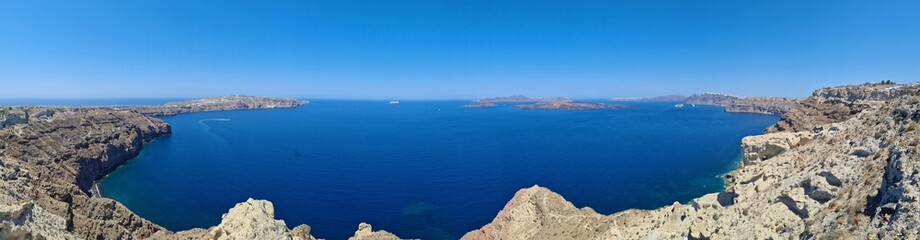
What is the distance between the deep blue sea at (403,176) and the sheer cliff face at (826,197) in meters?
34.3

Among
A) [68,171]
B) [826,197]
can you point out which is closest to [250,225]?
[826,197]

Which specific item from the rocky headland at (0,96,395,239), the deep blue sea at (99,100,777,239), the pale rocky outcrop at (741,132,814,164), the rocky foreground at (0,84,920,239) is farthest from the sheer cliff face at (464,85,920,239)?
the deep blue sea at (99,100,777,239)

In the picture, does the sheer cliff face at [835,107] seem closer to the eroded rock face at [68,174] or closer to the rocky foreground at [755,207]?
the rocky foreground at [755,207]

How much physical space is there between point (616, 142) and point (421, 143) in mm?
60848

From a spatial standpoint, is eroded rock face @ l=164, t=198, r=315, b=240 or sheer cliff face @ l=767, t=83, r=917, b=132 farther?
sheer cliff face @ l=767, t=83, r=917, b=132

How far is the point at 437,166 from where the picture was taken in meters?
97.6

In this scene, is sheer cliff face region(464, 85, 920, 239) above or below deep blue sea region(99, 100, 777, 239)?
above

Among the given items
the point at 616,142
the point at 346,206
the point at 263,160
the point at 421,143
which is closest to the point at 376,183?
the point at 346,206

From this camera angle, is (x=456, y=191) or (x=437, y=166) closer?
(x=456, y=191)

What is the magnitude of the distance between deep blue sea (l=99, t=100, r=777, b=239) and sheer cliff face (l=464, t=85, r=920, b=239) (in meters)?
34.3

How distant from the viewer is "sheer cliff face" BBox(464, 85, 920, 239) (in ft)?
45.2

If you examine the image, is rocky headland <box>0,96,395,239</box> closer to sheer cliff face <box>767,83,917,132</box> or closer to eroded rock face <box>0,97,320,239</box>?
eroded rock face <box>0,97,320,239</box>

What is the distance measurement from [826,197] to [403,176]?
74509 millimetres

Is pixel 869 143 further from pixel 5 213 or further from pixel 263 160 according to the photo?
pixel 263 160
